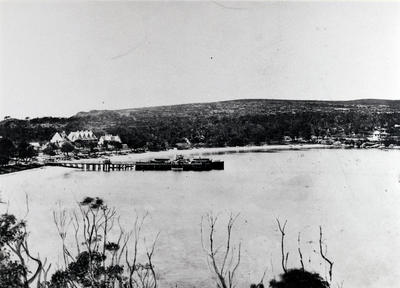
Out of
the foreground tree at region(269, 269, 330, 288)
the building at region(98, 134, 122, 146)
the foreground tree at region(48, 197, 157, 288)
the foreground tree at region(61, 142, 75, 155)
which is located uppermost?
the building at region(98, 134, 122, 146)

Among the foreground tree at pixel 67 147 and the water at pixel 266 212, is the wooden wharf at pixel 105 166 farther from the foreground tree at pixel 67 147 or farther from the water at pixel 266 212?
the water at pixel 266 212

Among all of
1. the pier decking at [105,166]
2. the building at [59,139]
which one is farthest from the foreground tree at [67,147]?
the pier decking at [105,166]

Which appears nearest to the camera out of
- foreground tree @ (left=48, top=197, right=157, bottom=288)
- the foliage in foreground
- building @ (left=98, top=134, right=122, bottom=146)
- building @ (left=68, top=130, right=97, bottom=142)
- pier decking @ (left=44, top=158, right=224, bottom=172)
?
the foliage in foreground

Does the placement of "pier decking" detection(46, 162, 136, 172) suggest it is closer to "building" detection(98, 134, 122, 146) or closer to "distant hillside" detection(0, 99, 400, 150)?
"distant hillside" detection(0, 99, 400, 150)

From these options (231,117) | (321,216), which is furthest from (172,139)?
(321,216)

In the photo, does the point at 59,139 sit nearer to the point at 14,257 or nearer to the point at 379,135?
the point at 14,257

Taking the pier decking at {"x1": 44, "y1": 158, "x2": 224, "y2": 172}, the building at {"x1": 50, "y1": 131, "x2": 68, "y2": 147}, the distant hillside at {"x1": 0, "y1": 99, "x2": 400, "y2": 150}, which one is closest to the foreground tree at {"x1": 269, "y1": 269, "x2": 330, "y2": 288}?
the distant hillside at {"x1": 0, "y1": 99, "x2": 400, "y2": 150}
